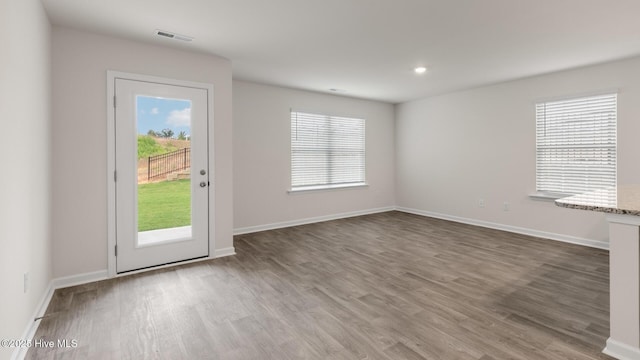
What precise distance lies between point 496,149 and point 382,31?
3.35 meters

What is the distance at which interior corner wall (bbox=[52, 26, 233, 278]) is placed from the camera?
294cm

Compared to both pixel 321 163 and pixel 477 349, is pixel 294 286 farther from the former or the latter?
pixel 321 163

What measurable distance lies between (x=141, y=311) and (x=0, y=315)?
0.99 metres

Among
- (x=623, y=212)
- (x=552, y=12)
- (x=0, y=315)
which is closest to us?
(x=0, y=315)

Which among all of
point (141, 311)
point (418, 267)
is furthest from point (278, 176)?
point (141, 311)

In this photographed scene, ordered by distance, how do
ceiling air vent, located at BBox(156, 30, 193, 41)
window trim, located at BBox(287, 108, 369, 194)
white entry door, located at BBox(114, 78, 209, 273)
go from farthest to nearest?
window trim, located at BBox(287, 108, 369, 194) → white entry door, located at BBox(114, 78, 209, 273) → ceiling air vent, located at BBox(156, 30, 193, 41)

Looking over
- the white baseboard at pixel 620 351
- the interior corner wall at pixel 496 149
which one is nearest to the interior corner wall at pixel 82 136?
the white baseboard at pixel 620 351

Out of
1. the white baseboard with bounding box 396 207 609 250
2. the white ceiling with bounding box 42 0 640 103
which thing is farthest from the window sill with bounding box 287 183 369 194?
the white ceiling with bounding box 42 0 640 103

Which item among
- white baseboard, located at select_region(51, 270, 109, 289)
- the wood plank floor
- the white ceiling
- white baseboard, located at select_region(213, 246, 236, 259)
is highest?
the white ceiling

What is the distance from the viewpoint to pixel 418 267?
3.46 metres

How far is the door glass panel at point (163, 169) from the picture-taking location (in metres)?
3.35

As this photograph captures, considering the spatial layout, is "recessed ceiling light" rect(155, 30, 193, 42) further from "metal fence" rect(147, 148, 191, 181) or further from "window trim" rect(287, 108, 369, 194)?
"window trim" rect(287, 108, 369, 194)

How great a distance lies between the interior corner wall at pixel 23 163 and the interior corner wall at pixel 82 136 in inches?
5.9

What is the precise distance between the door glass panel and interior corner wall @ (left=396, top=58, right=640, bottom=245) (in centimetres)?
470
